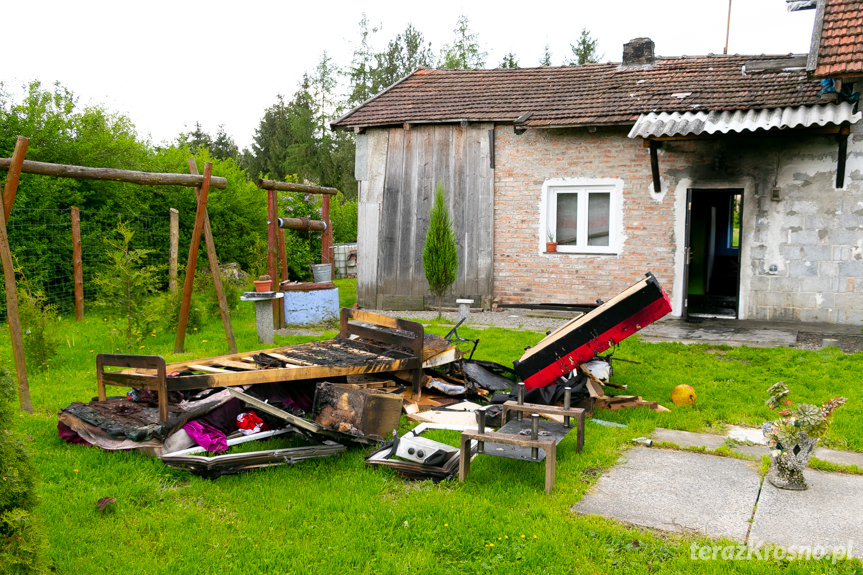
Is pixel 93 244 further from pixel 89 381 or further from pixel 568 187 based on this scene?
pixel 568 187

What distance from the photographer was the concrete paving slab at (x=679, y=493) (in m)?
3.96

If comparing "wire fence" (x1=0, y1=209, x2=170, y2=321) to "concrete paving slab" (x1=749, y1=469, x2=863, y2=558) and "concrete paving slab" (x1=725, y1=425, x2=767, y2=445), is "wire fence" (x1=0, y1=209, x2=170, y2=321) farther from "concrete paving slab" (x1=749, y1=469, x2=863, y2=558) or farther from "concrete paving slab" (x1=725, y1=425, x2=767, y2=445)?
"concrete paving slab" (x1=749, y1=469, x2=863, y2=558)

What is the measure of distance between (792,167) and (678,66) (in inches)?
139

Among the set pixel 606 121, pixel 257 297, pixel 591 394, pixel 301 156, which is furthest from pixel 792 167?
pixel 301 156

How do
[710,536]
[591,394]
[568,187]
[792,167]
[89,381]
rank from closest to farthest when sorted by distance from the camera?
[710,536]
[591,394]
[89,381]
[792,167]
[568,187]

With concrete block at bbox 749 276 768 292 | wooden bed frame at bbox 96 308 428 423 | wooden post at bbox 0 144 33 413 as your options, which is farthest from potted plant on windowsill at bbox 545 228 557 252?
wooden post at bbox 0 144 33 413

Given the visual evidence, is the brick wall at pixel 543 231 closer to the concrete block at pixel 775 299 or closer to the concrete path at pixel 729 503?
the concrete block at pixel 775 299

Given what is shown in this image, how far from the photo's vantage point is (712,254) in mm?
15773

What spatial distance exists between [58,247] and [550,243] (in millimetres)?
9040

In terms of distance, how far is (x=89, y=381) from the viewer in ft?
23.6

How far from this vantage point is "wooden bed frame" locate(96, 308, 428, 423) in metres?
5.39

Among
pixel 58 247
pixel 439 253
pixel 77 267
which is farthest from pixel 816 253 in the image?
pixel 58 247

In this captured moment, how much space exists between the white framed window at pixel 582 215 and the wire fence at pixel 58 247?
697 centimetres

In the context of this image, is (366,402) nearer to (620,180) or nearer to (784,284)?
(620,180)
